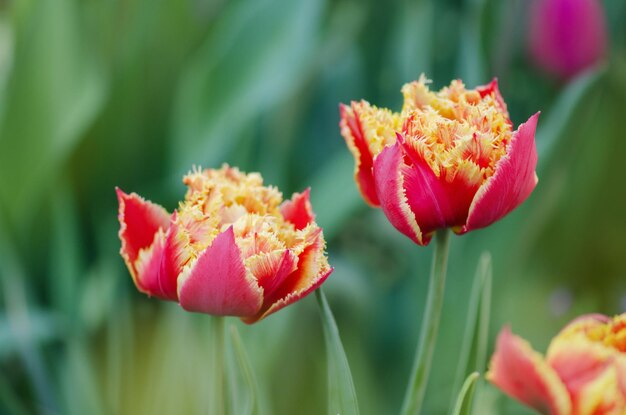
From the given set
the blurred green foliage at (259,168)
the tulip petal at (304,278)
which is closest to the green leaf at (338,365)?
the tulip petal at (304,278)

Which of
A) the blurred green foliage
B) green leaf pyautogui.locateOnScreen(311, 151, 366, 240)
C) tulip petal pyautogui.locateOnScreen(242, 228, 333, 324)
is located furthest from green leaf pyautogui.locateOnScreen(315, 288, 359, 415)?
green leaf pyautogui.locateOnScreen(311, 151, 366, 240)

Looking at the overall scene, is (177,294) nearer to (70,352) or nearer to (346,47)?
(70,352)

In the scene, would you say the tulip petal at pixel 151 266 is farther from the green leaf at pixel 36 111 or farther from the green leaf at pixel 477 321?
the green leaf at pixel 36 111

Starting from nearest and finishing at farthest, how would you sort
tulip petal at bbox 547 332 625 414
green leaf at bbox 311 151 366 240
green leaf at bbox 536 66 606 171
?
tulip petal at bbox 547 332 625 414 → green leaf at bbox 536 66 606 171 → green leaf at bbox 311 151 366 240

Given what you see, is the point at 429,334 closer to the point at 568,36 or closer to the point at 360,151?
the point at 360,151

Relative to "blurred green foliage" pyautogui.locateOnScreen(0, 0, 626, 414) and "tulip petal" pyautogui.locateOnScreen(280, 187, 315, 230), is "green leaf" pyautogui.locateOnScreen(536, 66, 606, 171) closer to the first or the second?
"blurred green foliage" pyautogui.locateOnScreen(0, 0, 626, 414)

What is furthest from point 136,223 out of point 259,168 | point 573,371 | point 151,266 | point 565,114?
point 259,168
